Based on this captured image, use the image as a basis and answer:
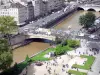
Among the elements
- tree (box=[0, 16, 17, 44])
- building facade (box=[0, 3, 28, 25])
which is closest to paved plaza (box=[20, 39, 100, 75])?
tree (box=[0, 16, 17, 44])

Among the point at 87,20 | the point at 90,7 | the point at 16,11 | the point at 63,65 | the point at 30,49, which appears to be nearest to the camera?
the point at 63,65

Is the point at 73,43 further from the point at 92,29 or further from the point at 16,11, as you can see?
the point at 16,11

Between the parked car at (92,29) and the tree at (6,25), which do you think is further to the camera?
the parked car at (92,29)

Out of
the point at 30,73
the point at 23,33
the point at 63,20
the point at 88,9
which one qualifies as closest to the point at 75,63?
the point at 30,73

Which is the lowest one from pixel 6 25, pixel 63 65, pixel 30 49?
pixel 30 49

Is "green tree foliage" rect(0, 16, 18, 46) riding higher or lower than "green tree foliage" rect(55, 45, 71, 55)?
higher

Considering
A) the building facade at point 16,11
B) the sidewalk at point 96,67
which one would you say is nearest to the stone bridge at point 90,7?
the building facade at point 16,11

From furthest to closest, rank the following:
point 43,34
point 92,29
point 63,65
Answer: point 92,29 < point 43,34 < point 63,65

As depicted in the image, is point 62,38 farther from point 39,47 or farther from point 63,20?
point 63,20

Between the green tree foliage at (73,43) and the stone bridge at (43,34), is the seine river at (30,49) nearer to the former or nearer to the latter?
the stone bridge at (43,34)

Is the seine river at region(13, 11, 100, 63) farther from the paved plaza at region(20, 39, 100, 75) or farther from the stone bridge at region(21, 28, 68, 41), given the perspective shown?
the paved plaza at region(20, 39, 100, 75)

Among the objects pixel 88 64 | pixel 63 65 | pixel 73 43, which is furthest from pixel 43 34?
pixel 88 64
